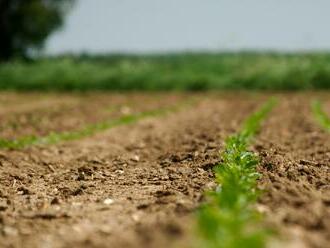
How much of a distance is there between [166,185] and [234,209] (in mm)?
1960

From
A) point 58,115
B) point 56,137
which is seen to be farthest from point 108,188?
point 58,115

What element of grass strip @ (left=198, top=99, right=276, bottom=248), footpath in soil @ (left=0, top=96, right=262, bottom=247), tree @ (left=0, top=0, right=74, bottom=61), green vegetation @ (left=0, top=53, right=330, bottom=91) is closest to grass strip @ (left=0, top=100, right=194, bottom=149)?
footpath in soil @ (left=0, top=96, right=262, bottom=247)

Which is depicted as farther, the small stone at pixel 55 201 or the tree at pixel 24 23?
the tree at pixel 24 23

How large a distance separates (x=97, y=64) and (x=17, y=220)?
2797 centimetres

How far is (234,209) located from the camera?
14.3 ft

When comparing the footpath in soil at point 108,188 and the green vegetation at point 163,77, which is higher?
the footpath in soil at point 108,188

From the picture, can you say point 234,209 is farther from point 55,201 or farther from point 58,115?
point 58,115

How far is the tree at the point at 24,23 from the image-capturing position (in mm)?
34375

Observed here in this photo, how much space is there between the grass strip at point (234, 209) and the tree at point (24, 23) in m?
28.8

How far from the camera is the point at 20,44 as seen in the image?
35406 mm

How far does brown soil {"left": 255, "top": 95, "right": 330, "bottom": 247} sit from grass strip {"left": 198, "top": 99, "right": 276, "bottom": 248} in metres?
0.12

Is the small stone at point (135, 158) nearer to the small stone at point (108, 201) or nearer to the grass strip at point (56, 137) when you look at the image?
the grass strip at point (56, 137)

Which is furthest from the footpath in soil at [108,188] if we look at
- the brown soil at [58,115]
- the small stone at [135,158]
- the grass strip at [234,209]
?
the brown soil at [58,115]

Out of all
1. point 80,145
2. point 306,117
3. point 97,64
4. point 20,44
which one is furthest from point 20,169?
point 20,44
